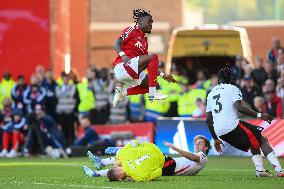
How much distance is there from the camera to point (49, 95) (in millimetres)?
30859

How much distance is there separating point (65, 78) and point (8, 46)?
235 inches

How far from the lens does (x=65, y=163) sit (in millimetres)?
24125

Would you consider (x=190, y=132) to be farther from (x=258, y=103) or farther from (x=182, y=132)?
(x=258, y=103)

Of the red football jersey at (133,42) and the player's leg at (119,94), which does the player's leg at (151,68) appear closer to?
the red football jersey at (133,42)

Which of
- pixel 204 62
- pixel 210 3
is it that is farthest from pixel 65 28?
pixel 210 3

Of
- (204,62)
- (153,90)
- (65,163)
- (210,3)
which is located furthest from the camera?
(210,3)

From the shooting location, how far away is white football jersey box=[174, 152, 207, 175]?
59.7 ft

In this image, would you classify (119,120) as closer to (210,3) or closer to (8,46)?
(8,46)

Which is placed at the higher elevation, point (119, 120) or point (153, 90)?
point (153, 90)

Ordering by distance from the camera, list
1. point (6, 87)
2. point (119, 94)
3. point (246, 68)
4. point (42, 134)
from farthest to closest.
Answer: point (6, 87) → point (246, 68) → point (42, 134) → point (119, 94)

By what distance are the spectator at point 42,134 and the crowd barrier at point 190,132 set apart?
2.59 meters

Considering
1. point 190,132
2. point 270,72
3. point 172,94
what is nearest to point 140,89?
point 190,132

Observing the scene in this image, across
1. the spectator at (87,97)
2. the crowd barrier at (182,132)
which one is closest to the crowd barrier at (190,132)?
the crowd barrier at (182,132)

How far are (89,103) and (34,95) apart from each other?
1580mm
